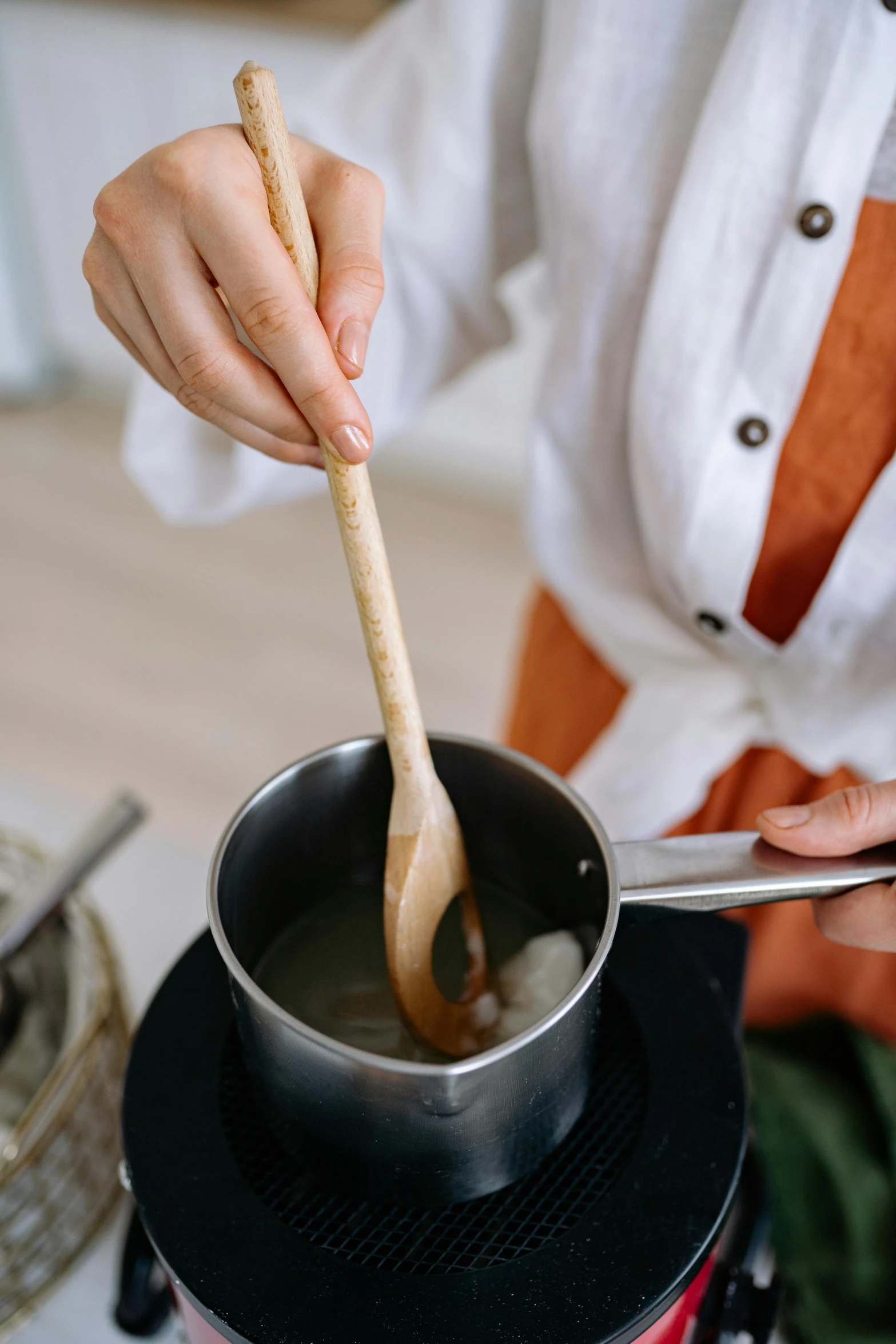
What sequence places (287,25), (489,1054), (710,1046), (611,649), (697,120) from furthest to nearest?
(287,25)
(611,649)
(697,120)
(710,1046)
(489,1054)

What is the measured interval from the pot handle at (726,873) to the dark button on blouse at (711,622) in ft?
0.74

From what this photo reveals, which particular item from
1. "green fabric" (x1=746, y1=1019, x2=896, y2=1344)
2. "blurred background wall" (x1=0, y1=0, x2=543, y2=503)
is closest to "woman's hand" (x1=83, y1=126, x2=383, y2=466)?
"green fabric" (x1=746, y1=1019, x2=896, y2=1344)

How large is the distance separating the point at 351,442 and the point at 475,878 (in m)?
0.22

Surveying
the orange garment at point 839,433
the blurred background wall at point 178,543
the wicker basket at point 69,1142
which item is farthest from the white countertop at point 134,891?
the blurred background wall at point 178,543

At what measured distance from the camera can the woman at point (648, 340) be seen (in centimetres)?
39

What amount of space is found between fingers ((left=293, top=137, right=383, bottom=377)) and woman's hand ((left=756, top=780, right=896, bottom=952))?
23cm

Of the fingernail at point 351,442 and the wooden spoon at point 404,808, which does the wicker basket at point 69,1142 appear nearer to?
the wooden spoon at point 404,808

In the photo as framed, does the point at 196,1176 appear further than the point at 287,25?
No

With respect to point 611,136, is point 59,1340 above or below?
below

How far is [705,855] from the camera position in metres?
0.39

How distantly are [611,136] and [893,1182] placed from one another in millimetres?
581

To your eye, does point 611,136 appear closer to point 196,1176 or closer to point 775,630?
point 775,630

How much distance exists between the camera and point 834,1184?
1.91 feet

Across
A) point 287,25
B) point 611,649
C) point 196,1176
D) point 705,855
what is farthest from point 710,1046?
point 287,25
